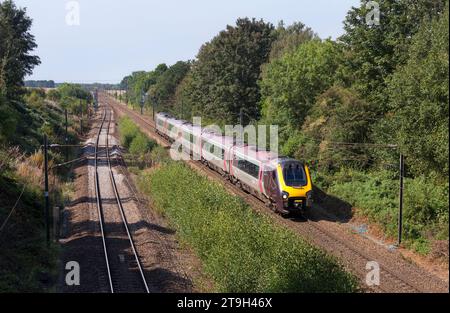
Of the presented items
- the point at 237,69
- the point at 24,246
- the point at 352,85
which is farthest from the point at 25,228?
the point at 237,69

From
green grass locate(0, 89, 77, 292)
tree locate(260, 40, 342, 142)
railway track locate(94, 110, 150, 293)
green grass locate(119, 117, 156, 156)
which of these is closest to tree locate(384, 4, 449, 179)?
railway track locate(94, 110, 150, 293)

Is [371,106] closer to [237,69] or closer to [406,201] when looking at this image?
[406,201]

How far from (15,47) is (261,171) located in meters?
36.2

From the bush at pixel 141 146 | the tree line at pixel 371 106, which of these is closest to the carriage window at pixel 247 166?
the tree line at pixel 371 106

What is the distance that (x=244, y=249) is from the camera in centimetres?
1802

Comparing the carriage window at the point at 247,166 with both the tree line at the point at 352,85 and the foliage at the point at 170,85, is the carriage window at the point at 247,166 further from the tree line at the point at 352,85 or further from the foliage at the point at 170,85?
the foliage at the point at 170,85

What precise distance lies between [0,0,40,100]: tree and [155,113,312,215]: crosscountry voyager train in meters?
20.1

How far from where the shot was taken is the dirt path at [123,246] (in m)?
18.6

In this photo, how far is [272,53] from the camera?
2083 inches

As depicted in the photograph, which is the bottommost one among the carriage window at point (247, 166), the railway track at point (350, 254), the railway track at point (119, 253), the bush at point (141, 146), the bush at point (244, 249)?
the railway track at point (119, 253)

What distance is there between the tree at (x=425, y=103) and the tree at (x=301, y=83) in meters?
15.7

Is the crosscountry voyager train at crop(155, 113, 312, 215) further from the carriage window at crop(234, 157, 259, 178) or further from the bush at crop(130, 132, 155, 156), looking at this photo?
the bush at crop(130, 132, 155, 156)
